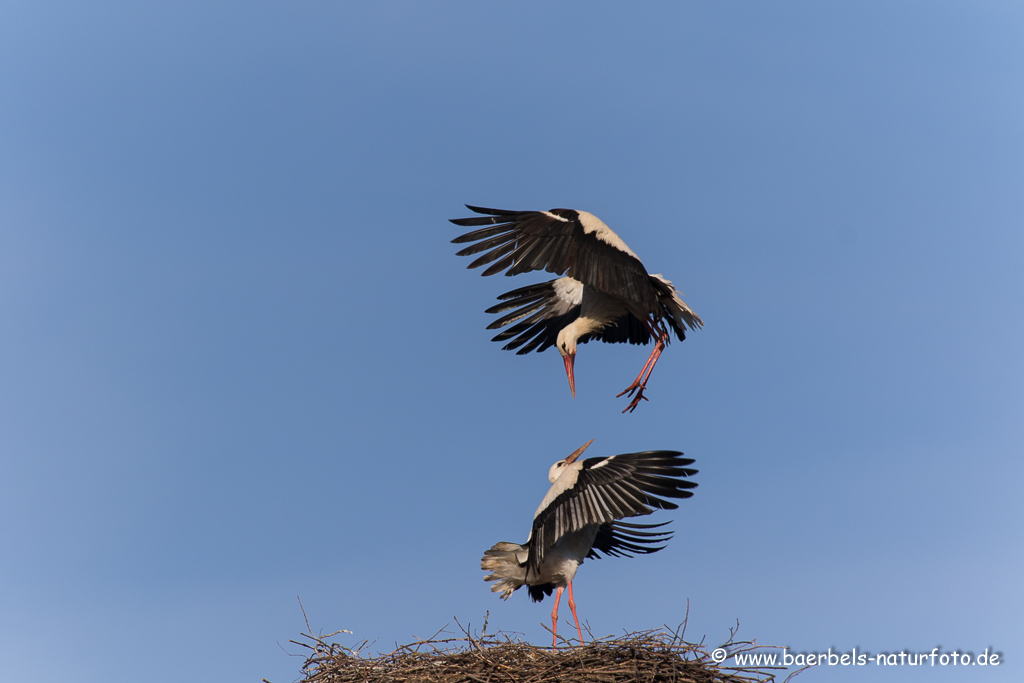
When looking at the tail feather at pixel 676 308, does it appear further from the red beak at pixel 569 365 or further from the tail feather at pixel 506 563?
the tail feather at pixel 506 563

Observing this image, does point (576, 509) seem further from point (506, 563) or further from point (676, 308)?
point (676, 308)

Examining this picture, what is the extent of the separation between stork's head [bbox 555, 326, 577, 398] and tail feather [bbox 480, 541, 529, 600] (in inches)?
64.7

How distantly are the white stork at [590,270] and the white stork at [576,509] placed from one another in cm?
85

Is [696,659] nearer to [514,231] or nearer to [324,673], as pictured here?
[324,673]

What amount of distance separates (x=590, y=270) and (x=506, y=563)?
2632 mm

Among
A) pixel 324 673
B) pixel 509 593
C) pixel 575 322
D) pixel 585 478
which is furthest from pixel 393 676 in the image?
pixel 575 322

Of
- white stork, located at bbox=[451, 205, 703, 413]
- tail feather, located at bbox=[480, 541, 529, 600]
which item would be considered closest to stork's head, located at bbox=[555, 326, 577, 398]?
white stork, located at bbox=[451, 205, 703, 413]

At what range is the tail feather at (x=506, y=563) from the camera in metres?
8.69

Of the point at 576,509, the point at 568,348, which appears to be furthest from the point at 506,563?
the point at 568,348

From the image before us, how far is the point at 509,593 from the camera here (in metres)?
8.90

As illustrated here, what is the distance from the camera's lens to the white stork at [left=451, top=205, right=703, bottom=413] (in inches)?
332

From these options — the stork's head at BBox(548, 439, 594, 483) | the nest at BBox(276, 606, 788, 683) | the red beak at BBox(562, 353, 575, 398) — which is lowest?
the nest at BBox(276, 606, 788, 683)

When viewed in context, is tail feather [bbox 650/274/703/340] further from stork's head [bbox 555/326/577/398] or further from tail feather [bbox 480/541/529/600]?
tail feather [bbox 480/541/529/600]

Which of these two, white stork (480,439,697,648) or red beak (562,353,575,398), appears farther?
red beak (562,353,575,398)
